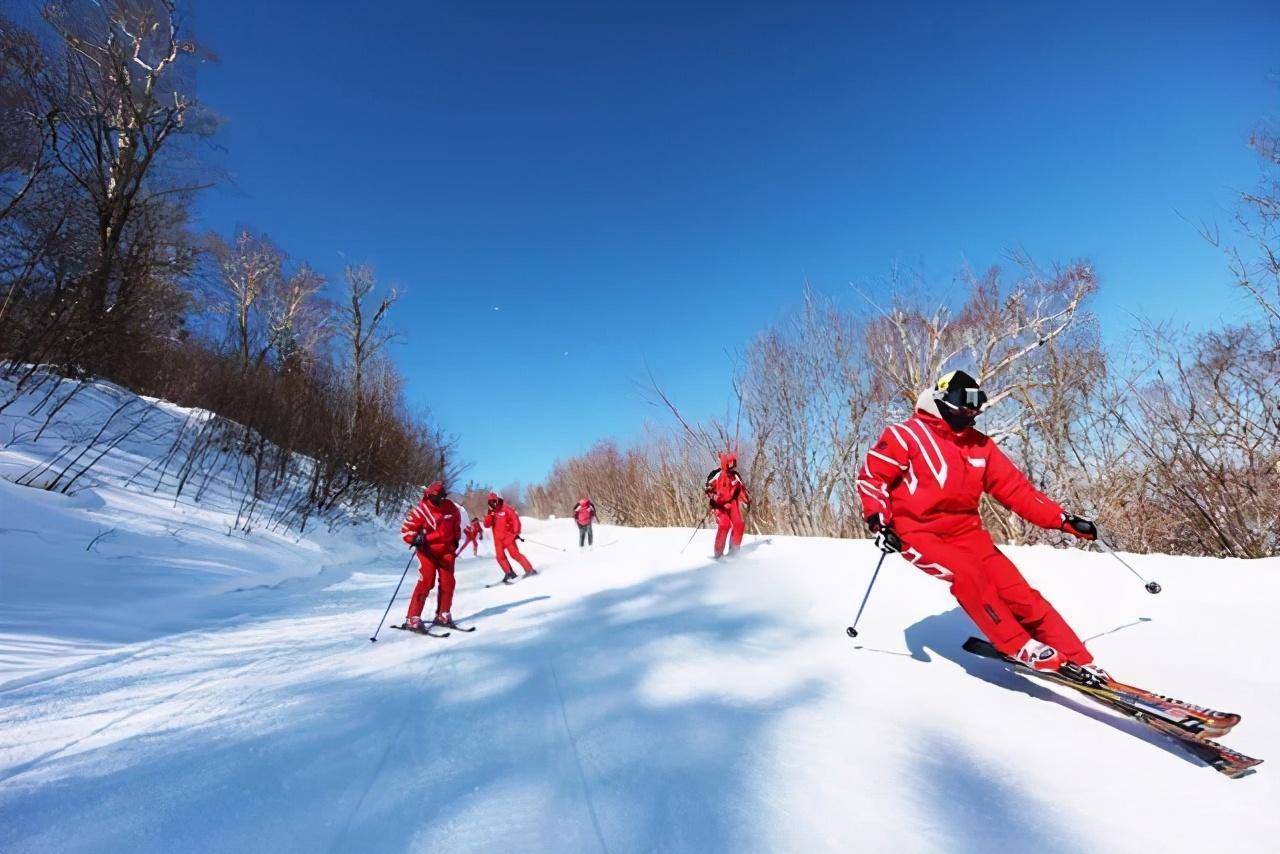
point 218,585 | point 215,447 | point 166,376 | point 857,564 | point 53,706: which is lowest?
point 53,706

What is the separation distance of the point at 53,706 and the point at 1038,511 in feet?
18.3

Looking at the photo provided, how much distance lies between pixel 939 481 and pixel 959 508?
8.5 inches

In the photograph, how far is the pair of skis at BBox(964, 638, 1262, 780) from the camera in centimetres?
194

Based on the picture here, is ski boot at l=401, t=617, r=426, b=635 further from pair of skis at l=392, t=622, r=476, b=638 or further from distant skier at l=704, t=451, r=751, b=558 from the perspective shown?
distant skier at l=704, t=451, r=751, b=558

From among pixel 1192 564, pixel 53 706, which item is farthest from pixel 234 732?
pixel 1192 564

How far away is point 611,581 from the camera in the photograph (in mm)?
6648

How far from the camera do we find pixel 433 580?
557cm

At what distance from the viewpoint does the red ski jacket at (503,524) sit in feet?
31.2

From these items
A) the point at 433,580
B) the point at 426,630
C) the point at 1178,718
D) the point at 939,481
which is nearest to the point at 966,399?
the point at 939,481

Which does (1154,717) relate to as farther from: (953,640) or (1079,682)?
(953,640)

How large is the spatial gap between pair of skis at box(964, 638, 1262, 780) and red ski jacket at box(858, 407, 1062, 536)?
86 cm

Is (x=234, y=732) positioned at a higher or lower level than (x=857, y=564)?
lower

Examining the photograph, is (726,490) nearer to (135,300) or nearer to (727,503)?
(727,503)

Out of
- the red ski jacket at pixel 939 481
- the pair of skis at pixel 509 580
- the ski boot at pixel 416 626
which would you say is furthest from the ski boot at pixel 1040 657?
the pair of skis at pixel 509 580
